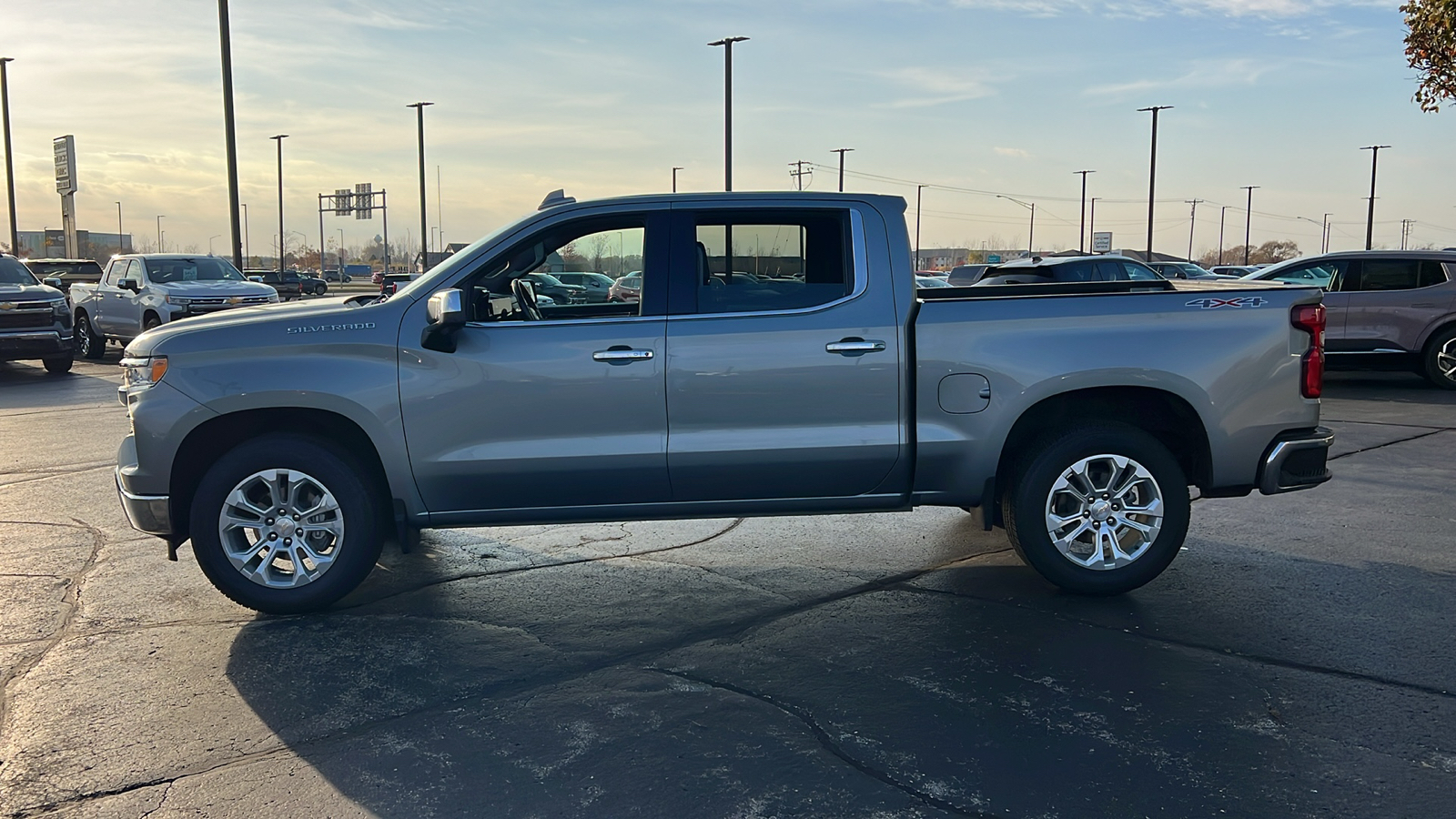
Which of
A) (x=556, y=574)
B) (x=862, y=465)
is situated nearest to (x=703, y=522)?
(x=556, y=574)

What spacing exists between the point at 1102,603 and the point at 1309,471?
3.98ft

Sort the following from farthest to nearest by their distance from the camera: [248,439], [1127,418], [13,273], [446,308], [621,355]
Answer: [13,273], [1127,418], [248,439], [621,355], [446,308]

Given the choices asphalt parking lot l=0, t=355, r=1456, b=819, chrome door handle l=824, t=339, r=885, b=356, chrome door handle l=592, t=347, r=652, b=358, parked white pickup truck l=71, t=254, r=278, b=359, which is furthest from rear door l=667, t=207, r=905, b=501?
parked white pickup truck l=71, t=254, r=278, b=359

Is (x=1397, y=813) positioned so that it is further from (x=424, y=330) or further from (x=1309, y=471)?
(x=424, y=330)

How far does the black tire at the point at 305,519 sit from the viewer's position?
208 inches

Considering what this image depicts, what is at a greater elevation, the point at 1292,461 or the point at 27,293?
the point at 27,293

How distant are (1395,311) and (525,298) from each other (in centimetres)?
1277

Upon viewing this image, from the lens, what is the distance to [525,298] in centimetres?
555

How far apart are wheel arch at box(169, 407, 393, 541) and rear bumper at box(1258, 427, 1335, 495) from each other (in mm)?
4267

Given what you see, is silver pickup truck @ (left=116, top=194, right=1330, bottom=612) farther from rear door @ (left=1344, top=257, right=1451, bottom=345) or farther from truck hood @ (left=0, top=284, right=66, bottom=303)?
truck hood @ (left=0, top=284, right=66, bottom=303)

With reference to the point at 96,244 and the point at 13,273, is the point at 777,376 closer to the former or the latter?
the point at 13,273

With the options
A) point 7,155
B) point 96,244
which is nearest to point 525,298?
point 7,155

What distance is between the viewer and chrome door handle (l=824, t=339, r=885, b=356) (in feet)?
17.5

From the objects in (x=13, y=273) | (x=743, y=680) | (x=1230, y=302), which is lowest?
(x=743, y=680)
